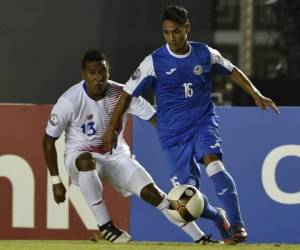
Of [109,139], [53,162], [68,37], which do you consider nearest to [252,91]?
[109,139]

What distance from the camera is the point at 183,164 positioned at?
443 inches

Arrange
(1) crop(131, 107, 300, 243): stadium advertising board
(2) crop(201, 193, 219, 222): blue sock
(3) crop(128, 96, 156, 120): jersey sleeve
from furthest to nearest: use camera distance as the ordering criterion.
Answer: (1) crop(131, 107, 300, 243): stadium advertising board, (3) crop(128, 96, 156, 120): jersey sleeve, (2) crop(201, 193, 219, 222): blue sock

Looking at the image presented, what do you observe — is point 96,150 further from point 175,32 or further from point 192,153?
point 175,32

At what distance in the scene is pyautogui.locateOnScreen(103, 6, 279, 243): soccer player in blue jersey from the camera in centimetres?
1098

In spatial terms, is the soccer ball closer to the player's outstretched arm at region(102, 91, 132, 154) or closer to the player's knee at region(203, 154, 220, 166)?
the player's knee at region(203, 154, 220, 166)

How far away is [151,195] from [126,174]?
0.28m

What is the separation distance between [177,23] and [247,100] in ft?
10.3

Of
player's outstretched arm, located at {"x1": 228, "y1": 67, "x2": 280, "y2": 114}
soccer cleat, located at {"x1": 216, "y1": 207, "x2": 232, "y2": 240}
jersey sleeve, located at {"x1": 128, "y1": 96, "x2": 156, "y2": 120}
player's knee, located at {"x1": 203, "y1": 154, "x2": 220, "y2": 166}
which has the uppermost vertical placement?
player's outstretched arm, located at {"x1": 228, "y1": 67, "x2": 280, "y2": 114}

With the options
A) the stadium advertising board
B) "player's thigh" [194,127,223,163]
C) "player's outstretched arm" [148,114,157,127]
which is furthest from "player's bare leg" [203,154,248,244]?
the stadium advertising board

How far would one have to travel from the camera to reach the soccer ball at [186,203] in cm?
1080

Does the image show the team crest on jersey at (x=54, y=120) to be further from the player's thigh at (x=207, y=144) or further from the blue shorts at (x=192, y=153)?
the player's thigh at (x=207, y=144)

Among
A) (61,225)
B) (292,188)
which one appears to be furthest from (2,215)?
(292,188)

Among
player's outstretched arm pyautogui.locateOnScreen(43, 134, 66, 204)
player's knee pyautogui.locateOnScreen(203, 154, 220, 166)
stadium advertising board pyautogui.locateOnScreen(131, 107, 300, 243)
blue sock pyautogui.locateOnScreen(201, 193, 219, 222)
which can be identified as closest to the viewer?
player's knee pyautogui.locateOnScreen(203, 154, 220, 166)

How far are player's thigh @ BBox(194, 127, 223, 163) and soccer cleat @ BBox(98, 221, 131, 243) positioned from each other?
3.10 feet
